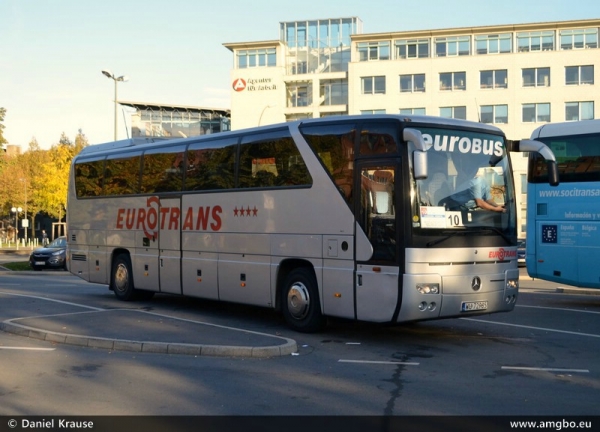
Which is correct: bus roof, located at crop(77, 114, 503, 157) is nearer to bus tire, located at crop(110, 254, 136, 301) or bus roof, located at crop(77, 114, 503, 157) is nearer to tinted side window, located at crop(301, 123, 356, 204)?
tinted side window, located at crop(301, 123, 356, 204)

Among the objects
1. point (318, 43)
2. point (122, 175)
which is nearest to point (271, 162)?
point (122, 175)

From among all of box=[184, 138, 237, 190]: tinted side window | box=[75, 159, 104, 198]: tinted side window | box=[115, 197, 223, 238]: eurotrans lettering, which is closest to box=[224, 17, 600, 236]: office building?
box=[75, 159, 104, 198]: tinted side window

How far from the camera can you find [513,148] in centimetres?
1298

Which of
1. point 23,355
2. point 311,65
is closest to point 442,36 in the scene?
point 311,65

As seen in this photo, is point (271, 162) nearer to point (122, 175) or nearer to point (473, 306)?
point (473, 306)

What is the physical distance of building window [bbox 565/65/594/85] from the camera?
63750 mm

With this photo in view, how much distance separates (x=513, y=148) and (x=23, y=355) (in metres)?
8.24

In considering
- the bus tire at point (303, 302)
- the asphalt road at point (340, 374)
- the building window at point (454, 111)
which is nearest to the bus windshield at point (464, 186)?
the asphalt road at point (340, 374)

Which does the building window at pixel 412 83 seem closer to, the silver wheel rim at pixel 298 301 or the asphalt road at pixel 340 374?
the asphalt road at pixel 340 374

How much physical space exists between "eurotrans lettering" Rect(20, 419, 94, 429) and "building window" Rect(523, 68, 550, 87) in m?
Result: 62.9

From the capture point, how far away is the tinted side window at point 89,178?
1967cm

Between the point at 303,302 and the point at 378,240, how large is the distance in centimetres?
212

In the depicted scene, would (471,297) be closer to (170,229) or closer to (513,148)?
(513,148)

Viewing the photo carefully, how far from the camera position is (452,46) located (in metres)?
67.5
